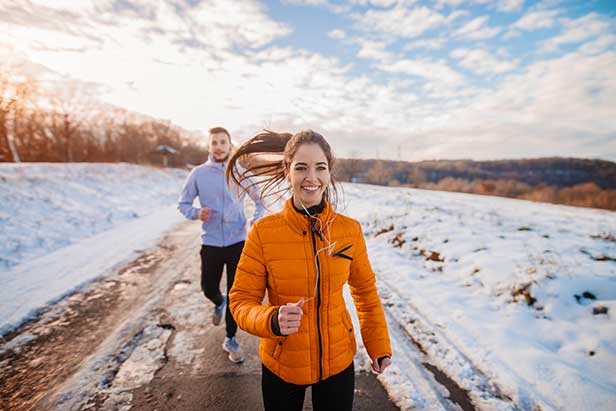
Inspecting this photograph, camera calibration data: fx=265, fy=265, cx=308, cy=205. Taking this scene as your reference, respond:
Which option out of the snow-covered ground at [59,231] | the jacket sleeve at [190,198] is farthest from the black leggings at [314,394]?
the snow-covered ground at [59,231]

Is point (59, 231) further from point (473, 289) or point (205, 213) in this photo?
point (473, 289)

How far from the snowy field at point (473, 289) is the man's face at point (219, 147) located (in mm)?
1670

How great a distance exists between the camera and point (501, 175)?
290ft

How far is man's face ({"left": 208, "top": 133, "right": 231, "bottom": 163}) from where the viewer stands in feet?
10.1

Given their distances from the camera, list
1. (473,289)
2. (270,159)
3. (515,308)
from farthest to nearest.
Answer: (473,289)
(515,308)
(270,159)

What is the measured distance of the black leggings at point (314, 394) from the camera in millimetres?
1456

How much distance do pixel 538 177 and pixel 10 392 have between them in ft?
351

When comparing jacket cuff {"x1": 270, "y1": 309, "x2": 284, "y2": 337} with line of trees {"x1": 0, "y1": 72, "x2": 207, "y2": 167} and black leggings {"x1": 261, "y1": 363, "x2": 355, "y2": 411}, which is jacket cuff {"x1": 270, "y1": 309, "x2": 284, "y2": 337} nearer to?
black leggings {"x1": 261, "y1": 363, "x2": 355, "y2": 411}

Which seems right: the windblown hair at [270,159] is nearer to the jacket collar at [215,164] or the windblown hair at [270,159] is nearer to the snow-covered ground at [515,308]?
the jacket collar at [215,164]

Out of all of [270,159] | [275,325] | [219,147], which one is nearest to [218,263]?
[219,147]

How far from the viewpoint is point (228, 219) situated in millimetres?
2971

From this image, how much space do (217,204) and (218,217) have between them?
0.17m

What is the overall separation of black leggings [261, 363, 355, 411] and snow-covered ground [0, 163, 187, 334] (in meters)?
3.83

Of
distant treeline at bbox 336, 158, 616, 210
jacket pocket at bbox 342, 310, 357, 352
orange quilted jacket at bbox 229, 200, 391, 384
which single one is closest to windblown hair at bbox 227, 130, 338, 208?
orange quilted jacket at bbox 229, 200, 391, 384
